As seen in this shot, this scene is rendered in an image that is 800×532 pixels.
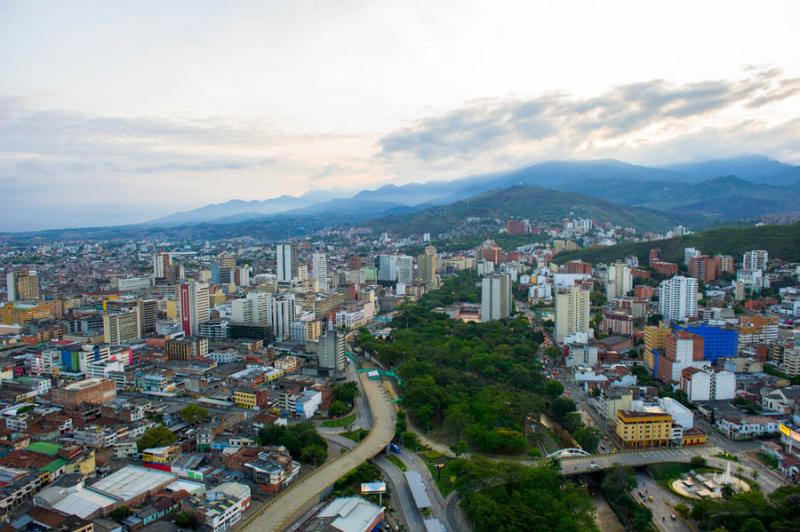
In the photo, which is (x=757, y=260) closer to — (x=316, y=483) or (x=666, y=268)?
(x=666, y=268)

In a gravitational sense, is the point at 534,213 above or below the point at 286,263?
above

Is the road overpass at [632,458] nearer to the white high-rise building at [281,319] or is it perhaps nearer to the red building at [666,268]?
the white high-rise building at [281,319]

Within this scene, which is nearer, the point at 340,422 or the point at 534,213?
the point at 340,422

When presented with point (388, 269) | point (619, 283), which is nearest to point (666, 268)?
point (619, 283)

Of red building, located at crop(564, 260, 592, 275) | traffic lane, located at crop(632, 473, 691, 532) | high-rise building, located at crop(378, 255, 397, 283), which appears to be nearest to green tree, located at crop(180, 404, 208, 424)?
traffic lane, located at crop(632, 473, 691, 532)

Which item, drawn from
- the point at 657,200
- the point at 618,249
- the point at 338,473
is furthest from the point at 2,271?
the point at 657,200

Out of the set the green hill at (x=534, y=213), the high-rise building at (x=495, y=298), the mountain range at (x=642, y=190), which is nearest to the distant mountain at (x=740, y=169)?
the mountain range at (x=642, y=190)

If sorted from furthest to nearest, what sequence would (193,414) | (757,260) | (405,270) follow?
1. (405,270)
2. (757,260)
3. (193,414)
